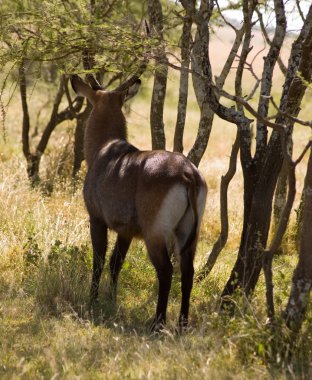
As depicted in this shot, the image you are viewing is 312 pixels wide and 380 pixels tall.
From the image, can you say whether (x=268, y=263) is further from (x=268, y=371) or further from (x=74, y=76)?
(x=74, y=76)

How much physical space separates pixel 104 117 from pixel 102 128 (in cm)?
12

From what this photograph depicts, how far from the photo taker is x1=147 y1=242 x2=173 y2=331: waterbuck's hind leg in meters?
5.23

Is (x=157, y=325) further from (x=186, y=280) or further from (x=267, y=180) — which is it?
(x=267, y=180)

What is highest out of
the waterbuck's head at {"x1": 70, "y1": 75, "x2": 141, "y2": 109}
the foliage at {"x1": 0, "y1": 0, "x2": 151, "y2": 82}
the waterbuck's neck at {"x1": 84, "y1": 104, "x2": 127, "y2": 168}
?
the foliage at {"x1": 0, "y1": 0, "x2": 151, "y2": 82}

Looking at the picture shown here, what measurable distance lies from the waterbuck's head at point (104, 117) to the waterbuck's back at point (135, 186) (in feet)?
1.16

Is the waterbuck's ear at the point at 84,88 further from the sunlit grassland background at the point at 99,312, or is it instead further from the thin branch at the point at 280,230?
the thin branch at the point at 280,230

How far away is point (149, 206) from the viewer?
5.25 metres

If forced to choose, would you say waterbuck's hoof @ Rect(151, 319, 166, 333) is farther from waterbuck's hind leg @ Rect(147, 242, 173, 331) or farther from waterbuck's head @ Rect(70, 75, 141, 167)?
waterbuck's head @ Rect(70, 75, 141, 167)

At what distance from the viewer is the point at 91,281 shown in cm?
613

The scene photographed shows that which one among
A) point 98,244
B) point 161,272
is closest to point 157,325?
point 161,272

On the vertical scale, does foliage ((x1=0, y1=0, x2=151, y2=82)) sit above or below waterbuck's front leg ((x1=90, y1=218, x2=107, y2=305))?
above

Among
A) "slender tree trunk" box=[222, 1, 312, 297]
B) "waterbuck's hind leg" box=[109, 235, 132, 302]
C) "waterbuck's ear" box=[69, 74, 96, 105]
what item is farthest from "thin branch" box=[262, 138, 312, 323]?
"waterbuck's ear" box=[69, 74, 96, 105]

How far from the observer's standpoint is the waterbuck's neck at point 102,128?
6680 mm

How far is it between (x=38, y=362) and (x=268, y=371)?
4.57ft
